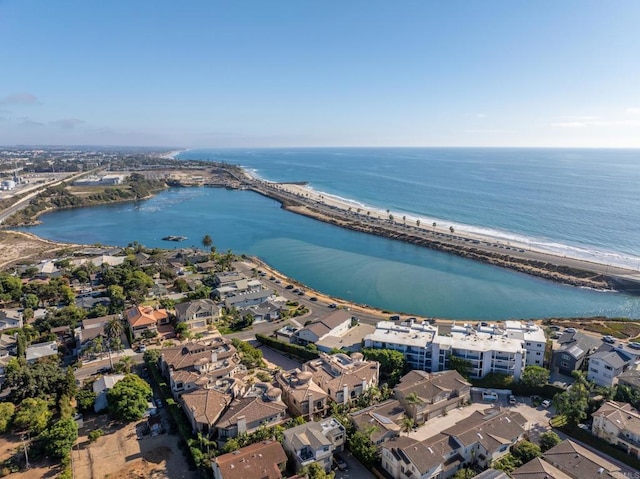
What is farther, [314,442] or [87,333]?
[87,333]

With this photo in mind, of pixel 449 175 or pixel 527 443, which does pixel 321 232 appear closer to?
pixel 527 443

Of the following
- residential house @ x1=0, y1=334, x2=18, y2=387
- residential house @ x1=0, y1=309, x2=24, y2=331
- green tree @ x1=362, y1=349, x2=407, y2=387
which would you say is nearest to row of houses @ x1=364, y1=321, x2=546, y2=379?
green tree @ x1=362, y1=349, x2=407, y2=387

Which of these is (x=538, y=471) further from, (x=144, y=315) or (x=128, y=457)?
(x=144, y=315)

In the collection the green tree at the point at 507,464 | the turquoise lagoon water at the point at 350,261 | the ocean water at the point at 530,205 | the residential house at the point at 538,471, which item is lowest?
the turquoise lagoon water at the point at 350,261

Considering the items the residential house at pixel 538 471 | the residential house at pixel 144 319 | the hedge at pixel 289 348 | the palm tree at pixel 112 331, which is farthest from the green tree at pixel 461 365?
the palm tree at pixel 112 331

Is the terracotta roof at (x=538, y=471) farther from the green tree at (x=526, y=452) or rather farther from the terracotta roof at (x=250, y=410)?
the terracotta roof at (x=250, y=410)

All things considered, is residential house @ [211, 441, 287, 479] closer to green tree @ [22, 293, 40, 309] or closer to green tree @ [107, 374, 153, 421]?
green tree @ [107, 374, 153, 421]

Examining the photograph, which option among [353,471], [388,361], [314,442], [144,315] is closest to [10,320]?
[144,315]

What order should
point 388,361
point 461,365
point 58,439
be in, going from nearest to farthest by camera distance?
point 58,439 → point 461,365 → point 388,361
